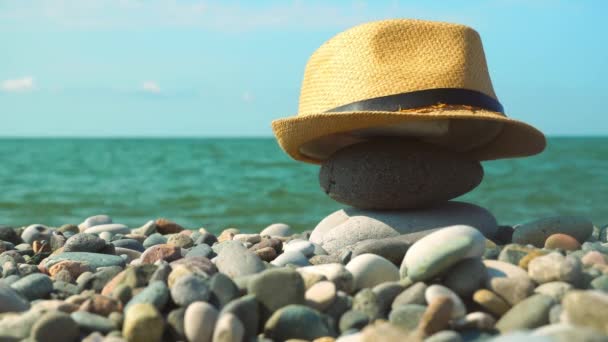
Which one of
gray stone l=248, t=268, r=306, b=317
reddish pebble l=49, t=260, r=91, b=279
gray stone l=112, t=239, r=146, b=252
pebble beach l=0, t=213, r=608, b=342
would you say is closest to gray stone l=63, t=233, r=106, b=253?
gray stone l=112, t=239, r=146, b=252

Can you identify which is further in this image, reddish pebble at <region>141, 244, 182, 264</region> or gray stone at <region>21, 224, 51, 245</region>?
gray stone at <region>21, 224, 51, 245</region>

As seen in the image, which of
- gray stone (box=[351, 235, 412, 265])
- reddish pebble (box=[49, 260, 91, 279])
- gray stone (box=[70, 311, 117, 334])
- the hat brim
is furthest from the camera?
the hat brim

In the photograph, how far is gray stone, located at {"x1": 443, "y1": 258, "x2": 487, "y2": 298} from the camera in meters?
2.63

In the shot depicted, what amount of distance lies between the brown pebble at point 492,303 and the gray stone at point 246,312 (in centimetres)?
84

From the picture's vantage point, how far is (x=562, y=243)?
12.1ft

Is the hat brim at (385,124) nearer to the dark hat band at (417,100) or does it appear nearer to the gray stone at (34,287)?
the dark hat band at (417,100)

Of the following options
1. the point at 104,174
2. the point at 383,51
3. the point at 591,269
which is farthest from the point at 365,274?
the point at 104,174

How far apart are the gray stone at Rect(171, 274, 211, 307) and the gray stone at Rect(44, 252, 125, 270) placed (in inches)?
50.7

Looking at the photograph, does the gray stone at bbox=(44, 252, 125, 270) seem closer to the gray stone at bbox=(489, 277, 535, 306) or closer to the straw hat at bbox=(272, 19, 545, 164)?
the straw hat at bbox=(272, 19, 545, 164)

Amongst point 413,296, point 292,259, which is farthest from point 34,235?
point 413,296

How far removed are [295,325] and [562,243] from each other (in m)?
1.89

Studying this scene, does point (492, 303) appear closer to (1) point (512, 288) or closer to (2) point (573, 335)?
(1) point (512, 288)

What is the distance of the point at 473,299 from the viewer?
262 centimetres

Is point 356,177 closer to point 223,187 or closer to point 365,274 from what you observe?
point 365,274
